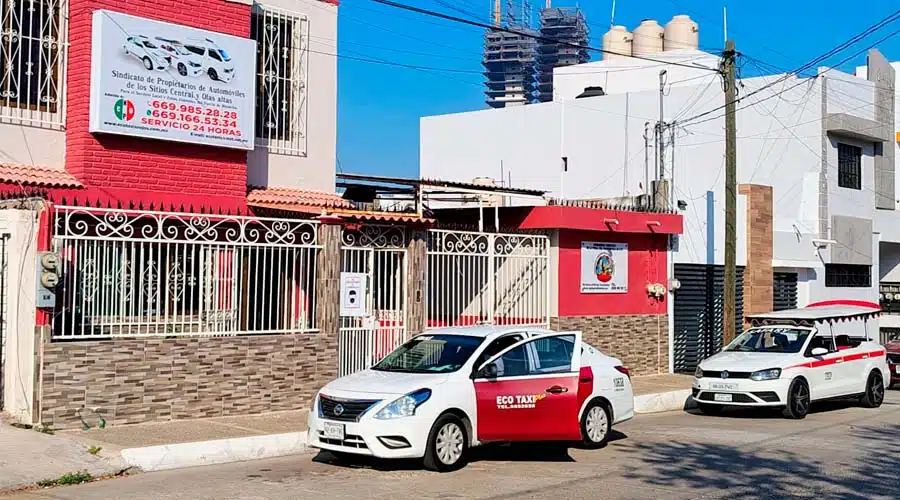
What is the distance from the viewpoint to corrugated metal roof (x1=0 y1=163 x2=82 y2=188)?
580 inches

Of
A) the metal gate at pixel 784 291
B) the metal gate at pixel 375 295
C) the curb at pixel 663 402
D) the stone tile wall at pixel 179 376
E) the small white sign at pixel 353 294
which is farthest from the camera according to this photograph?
the metal gate at pixel 784 291

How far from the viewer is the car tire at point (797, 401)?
16.6m

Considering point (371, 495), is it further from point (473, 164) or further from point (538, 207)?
point (473, 164)

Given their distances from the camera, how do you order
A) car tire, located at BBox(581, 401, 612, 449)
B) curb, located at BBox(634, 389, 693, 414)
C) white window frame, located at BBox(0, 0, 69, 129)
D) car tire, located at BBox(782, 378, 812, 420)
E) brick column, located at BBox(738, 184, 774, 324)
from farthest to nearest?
brick column, located at BBox(738, 184, 774, 324) → curb, located at BBox(634, 389, 693, 414) → car tire, located at BBox(782, 378, 812, 420) → white window frame, located at BBox(0, 0, 69, 129) → car tire, located at BBox(581, 401, 612, 449)

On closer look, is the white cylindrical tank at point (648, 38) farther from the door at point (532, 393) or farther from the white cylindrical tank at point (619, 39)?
the door at point (532, 393)

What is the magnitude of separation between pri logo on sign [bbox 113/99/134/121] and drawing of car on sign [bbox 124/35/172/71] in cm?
66

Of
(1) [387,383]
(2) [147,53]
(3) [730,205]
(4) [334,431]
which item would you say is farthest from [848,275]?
(4) [334,431]

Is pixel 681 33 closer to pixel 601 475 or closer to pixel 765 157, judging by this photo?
pixel 765 157

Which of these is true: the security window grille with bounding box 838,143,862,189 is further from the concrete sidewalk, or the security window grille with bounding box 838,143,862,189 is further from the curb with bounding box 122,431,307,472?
the curb with bounding box 122,431,307,472

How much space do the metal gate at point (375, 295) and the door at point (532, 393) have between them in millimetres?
4579

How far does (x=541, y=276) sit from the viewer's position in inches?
798

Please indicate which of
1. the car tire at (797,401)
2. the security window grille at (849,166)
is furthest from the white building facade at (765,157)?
the car tire at (797,401)

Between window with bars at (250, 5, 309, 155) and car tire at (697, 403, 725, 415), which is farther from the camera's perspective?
window with bars at (250, 5, 309, 155)

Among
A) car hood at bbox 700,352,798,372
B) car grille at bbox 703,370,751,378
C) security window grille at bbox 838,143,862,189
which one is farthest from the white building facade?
car grille at bbox 703,370,751,378
